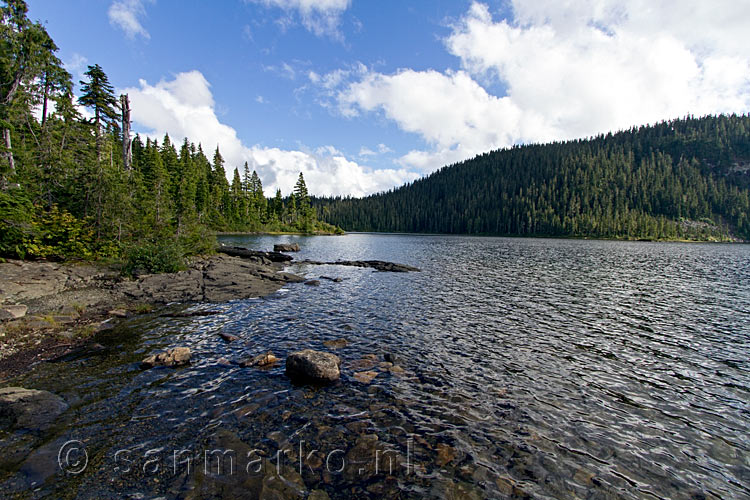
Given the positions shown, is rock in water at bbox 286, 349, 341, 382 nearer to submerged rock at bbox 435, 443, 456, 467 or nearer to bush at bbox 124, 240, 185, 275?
submerged rock at bbox 435, 443, 456, 467

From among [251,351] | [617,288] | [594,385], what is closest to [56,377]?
[251,351]

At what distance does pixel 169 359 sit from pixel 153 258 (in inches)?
782

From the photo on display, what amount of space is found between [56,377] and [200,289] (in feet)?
49.0

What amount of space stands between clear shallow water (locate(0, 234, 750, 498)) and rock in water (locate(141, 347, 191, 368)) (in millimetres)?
607

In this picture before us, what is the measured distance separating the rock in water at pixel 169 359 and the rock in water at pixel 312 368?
459 centimetres

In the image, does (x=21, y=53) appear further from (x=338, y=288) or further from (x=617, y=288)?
(x=617, y=288)

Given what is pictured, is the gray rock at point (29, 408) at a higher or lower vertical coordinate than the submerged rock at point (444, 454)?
higher

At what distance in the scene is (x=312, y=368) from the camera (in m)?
12.0

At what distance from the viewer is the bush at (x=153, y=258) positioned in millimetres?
27062

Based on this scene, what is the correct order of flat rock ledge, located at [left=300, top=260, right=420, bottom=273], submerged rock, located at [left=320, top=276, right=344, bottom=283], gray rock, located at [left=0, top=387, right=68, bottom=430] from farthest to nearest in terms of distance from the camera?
flat rock ledge, located at [left=300, top=260, right=420, bottom=273] → submerged rock, located at [left=320, top=276, right=344, bottom=283] → gray rock, located at [left=0, top=387, right=68, bottom=430]

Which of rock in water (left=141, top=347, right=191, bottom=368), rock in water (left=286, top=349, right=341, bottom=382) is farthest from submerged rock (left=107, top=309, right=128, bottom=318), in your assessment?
rock in water (left=286, top=349, right=341, bottom=382)

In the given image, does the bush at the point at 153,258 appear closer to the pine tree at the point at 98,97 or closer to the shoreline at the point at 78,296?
the shoreline at the point at 78,296

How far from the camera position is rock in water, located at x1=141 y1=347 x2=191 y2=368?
1233cm

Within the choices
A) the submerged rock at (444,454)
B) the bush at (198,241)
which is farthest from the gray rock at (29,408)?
the bush at (198,241)
